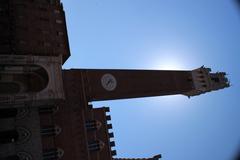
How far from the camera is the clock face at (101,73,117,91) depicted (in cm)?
3159

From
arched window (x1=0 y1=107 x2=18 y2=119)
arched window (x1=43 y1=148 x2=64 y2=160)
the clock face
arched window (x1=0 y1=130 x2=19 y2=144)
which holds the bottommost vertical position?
arched window (x1=43 y1=148 x2=64 y2=160)

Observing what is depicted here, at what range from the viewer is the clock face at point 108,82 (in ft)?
104

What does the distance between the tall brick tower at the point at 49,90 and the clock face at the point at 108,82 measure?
0.34ft

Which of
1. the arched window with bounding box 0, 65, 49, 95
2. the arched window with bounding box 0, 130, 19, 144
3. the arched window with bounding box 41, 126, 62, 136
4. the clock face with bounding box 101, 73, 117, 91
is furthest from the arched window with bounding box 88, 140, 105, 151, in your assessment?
the arched window with bounding box 0, 65, 49, 95

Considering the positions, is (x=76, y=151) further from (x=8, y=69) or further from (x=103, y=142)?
(x=8, y=69)

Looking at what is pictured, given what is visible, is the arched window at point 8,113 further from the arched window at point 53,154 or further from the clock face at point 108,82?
the clock face at point 108,82

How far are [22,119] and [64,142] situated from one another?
4278 mm

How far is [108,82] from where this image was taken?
31859 mm

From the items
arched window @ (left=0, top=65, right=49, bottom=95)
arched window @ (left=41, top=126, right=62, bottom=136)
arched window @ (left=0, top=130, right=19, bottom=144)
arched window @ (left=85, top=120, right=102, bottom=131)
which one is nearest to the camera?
arched window @ (left=0, top=130, right=19, bottom=144)

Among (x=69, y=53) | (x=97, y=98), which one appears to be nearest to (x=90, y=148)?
(x=97, y=98)

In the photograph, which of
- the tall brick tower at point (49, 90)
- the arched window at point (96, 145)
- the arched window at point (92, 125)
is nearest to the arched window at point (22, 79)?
the tall brick tower at point (49, 90)

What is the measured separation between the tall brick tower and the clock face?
4.1 inches

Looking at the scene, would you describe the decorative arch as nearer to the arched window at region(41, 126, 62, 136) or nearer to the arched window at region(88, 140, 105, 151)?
the arched window at region(41, 126, 62, 136)

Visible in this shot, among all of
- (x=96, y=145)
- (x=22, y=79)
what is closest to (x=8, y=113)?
(x=22, y=79)
